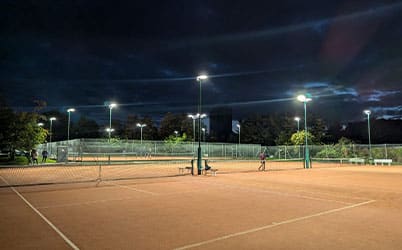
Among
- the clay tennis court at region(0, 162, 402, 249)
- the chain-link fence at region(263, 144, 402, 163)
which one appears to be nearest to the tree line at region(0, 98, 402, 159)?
the chain-link fence at region(263, 144, 402, 163)

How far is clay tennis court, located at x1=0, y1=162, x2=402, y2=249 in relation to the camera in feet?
21.4

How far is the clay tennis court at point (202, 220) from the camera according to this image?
6.52m

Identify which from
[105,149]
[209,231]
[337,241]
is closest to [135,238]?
[209,231]

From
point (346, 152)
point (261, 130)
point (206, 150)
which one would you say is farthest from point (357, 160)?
point (261, 130)

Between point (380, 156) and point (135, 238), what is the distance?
44969 millimetres

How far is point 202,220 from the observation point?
8.46 m

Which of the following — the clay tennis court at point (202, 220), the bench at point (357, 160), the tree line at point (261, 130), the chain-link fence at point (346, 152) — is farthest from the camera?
the tree line at point (261, 130)

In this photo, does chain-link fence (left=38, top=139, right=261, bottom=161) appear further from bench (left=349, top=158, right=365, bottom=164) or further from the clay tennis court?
the clay tennis court

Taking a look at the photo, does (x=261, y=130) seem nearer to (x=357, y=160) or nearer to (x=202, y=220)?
(x=357, y=160)

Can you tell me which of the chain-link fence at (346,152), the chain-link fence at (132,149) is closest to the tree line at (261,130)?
the chain-link fence at (346,152)

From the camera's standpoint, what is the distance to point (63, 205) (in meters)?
10.8

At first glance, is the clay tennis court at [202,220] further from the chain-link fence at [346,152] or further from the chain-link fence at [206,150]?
the chain-link fence at [346,152]

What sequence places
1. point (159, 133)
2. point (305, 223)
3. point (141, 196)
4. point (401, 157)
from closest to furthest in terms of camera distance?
point (305, 223) < point (141, 196) < point (401, 157) < point (159, 133)

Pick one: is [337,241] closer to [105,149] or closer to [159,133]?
[105,149]
